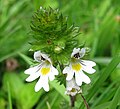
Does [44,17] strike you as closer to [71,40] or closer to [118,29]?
[71,40]

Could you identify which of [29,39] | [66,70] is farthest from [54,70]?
[29,39]

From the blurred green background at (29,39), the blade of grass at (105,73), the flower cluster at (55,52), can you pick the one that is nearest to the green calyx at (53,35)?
the flower cluster at (55,52)

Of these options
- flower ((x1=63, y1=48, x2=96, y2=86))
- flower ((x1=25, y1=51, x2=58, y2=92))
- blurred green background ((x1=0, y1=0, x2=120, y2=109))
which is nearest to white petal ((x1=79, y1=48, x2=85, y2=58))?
flower ((x1=63, y1=48, x2=96, y2=86))

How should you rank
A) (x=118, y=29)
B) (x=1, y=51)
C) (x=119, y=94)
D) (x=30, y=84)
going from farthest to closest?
1. (x=118, y=29)
2. (x=1, y=51)
3. (x=30, y=84)
4. (x=119, y=94)

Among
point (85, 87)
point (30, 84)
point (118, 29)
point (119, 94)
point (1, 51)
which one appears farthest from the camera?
point (118, 29)

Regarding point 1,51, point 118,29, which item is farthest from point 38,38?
point 118,29

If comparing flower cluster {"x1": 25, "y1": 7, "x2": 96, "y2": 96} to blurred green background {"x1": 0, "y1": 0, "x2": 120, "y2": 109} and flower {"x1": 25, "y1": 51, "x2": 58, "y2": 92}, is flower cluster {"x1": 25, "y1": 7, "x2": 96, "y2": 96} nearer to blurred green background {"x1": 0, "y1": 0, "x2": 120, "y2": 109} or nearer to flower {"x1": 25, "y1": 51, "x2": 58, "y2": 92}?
flower {"x1": 25, "y1": 51, "x2": 58, "y2": 92}
